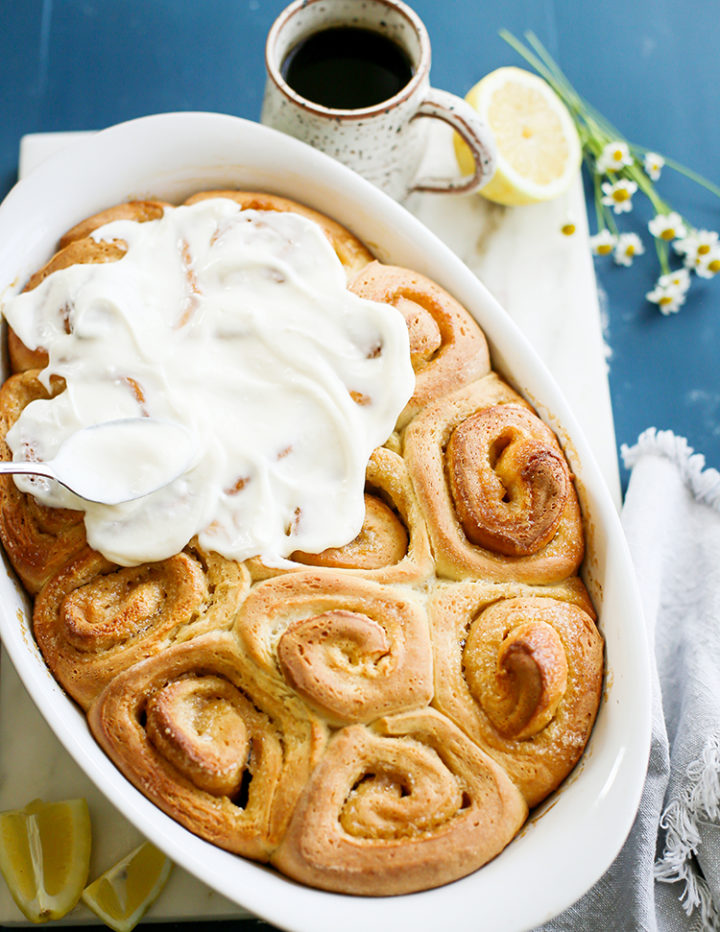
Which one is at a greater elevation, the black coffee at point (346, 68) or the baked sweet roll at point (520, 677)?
the black coffee at point (346, 68)

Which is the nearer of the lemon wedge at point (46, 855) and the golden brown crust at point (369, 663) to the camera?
the golden brown crust at point (369, 663)

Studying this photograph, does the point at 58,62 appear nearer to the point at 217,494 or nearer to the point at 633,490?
the point at 217,494

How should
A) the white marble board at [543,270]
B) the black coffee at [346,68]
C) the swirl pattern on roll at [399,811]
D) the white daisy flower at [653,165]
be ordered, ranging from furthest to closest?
the white daisy flower at [653,165] < the white marble board at [543,270] < the black coffee at [346,68] < the swirl pattern on roll at [399,811]

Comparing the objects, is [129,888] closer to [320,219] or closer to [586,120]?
[320,219]

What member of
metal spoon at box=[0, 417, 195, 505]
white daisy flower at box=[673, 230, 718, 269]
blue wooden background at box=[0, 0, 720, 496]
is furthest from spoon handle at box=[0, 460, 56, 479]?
white daisy flower at box=[673, 230, 718, 269]

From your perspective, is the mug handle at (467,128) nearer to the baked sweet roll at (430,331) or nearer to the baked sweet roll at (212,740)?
the baked sweet roll at (430,331)

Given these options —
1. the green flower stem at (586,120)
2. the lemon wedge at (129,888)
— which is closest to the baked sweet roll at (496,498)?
the lemon wedge at (129,888)

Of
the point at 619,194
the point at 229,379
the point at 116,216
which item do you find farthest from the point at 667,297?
the point at 116,216
